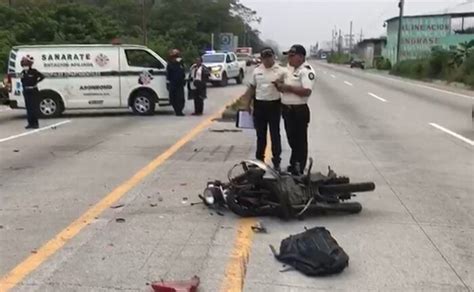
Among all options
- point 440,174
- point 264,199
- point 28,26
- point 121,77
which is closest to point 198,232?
point 264,199

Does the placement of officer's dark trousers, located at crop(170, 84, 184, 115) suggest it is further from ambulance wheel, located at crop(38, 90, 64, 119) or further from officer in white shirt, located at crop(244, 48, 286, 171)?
officer in white shirt, located at crop(244, 48, 286, 171)

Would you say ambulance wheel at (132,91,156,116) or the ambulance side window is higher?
the ambulance side window

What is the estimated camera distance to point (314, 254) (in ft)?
17.2

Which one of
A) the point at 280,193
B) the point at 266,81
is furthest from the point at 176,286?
the point at 266,81

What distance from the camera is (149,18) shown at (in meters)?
76.2

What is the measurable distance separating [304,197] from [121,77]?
1219 cm

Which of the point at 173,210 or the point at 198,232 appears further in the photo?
the point at 173,210

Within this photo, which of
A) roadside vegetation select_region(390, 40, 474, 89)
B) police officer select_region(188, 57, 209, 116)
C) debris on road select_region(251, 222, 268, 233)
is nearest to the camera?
debris on road select_region(251, 222, 268, 233)

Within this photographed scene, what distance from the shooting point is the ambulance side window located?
18188 millimetres

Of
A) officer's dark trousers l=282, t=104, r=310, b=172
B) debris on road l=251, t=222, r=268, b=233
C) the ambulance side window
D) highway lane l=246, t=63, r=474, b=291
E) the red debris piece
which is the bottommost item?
highway lane l=246, t=63, r=474, b=291

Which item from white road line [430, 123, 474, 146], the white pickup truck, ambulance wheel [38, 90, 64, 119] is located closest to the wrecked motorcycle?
white road line [430, 123, 474, 146]

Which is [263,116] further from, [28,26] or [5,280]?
[28,26]

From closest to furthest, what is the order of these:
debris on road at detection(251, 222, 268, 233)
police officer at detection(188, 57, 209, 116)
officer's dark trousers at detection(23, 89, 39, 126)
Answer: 1. debris on road at detection(251, 222, 268, 233)
2. officer's dark trousers at detection(23, 89, 39, 126)
3. police officer at detection(188, 57, 209, 116)

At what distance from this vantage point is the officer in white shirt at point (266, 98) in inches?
348
